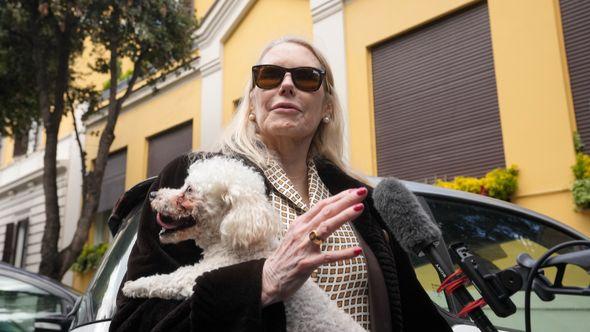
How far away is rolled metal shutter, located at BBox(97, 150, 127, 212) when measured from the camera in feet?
50.2

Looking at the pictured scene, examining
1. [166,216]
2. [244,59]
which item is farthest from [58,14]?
[166,216]

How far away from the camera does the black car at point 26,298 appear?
165 inches

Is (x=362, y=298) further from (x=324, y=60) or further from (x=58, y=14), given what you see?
(x=58, y=14)

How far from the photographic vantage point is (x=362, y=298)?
1.70 meters

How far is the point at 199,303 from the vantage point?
4.39 ft

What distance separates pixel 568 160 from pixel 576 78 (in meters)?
1.07

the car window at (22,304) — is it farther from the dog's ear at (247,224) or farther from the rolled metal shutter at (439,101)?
the rolled metal shutter at (439,101)

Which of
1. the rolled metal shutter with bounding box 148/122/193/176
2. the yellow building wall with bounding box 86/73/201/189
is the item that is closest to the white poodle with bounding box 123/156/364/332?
the yellow building wall with bounding box 86/73/201/189

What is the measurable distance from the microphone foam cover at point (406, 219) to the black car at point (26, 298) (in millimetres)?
3336

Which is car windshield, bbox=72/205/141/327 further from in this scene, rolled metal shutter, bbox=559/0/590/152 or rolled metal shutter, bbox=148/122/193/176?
rolled metal shutter, bbox=148/122/193/176

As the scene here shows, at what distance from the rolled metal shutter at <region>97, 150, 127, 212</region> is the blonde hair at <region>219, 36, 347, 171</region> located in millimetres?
13900

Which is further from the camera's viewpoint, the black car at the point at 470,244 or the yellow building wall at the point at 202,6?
the yellow building wall at the point at 202,6

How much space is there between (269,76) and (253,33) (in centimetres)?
994

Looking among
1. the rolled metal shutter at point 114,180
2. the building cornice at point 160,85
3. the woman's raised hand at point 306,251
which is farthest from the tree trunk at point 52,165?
the woman's raised hand at point 306,251
